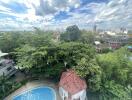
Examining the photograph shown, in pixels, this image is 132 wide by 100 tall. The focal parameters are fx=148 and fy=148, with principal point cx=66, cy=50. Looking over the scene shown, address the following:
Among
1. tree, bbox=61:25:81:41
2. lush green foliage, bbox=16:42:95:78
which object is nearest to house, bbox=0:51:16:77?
lush green foliage, bbox=16:42:95:78

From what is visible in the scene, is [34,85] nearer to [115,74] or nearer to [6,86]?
[6,86]

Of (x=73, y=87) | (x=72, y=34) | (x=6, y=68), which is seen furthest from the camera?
(x=72, y=34)

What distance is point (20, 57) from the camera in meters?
15.7

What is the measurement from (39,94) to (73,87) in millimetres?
3812

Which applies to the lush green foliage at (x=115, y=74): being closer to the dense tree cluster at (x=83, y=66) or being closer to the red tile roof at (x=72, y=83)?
the dense tree cluster at (x=83, y=66)

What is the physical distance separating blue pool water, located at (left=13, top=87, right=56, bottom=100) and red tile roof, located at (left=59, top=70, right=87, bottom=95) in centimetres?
191

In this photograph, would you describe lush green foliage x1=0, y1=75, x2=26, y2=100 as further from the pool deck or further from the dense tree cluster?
the dense tree cluster

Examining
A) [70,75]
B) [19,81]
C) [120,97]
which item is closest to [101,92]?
[120,97]

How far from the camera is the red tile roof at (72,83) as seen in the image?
1224 centimetres

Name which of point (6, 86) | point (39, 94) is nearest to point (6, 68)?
point (6, 86)

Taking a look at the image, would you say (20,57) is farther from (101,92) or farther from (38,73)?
(101,92)

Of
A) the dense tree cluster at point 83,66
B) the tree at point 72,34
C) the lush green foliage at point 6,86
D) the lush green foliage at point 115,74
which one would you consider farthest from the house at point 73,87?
the tree at point 72,34

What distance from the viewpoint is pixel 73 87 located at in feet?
40.6

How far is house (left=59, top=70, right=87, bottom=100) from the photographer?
12172 mm
